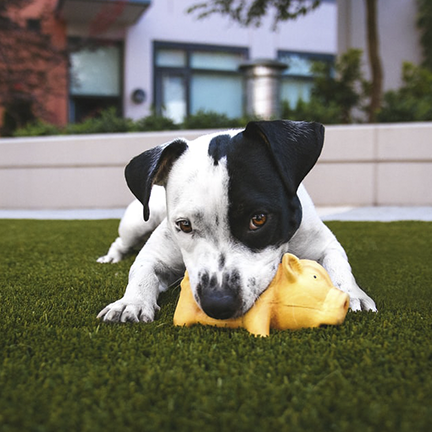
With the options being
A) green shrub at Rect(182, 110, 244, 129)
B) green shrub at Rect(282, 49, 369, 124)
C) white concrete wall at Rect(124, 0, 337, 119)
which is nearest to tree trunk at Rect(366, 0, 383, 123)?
green shrub at Rect(282, 49, 369, 124)

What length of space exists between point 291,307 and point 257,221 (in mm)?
399

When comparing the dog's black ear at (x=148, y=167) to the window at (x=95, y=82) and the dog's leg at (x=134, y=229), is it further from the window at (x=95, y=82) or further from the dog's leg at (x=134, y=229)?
the window at (x=95, y=82)

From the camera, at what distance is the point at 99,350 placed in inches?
66.5

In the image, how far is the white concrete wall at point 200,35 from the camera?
14.1m

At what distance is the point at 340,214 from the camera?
6.78 meters

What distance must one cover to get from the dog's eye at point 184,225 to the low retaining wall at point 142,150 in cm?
564

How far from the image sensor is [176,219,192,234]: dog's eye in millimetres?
2221

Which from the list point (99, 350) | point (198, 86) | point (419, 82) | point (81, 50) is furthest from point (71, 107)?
point (99, 350)

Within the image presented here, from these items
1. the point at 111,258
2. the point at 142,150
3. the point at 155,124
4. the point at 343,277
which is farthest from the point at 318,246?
the point at 155,124

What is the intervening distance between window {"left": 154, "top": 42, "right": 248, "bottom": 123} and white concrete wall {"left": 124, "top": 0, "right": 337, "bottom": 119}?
0.25 m

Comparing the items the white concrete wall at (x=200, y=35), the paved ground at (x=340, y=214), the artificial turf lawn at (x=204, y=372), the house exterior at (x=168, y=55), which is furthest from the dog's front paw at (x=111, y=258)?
the white concrete wall at (x=200, y=35)

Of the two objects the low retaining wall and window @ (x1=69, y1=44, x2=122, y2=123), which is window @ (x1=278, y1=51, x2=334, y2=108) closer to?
window @ (x1=69, y1=44, x2=122, y2=123)

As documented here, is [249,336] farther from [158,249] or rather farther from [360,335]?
[158,249]

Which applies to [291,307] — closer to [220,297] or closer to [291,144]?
[220,297]
